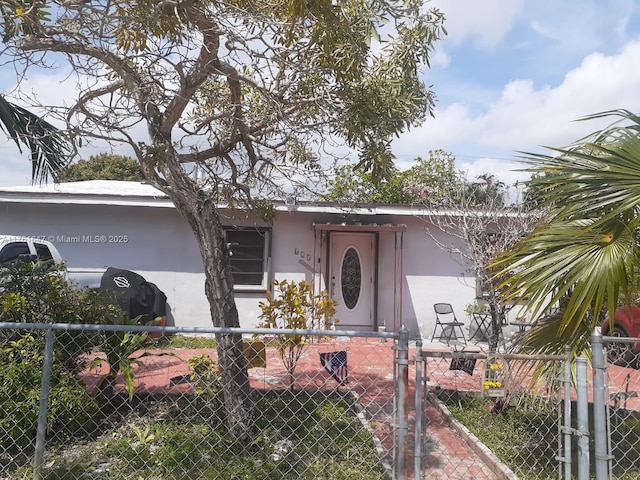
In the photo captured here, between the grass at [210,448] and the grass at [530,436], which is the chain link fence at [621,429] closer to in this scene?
the grass at [530,436]

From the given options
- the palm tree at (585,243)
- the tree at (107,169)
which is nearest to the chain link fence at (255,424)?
the palm tree at (585,243)

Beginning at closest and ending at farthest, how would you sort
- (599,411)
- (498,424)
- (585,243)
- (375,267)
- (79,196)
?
(599,411) < (585,243) < (498,424) < (79,196) < (375,267)

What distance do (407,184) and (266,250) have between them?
9723mm

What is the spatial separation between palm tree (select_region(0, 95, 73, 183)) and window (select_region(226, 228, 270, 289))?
18.2 ft

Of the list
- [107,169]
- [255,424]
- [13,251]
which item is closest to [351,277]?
[13,251]

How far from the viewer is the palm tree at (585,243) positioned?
3.37 meters

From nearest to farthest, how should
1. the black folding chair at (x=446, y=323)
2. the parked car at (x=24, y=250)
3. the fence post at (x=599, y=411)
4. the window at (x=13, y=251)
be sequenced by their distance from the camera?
1. the fence post at (x=599, y=411)
2. the parked car at (x=24, y=250)
3. the window at (x=13, y=251)
4. the black folding chair at (x=446, y=323)

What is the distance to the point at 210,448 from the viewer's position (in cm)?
486

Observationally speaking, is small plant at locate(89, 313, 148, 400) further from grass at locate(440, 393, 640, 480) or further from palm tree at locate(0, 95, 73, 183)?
grass at locate(440, 393, 640, 480)

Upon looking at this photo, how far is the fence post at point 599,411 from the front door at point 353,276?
947 centimetres

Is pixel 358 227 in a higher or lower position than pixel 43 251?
higher

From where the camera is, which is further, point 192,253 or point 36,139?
point 192,253

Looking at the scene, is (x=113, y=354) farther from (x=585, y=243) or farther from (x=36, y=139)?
(x=585, y=243)

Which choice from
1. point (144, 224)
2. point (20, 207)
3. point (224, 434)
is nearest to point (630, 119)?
point (224, 434)
